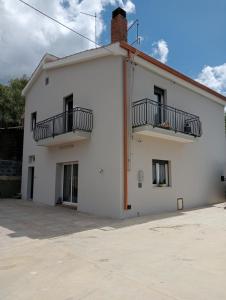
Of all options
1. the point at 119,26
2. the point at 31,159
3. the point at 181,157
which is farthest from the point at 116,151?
the point at 31,159

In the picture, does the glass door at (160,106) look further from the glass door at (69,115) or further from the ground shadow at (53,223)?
the ground shadow at (53,223)

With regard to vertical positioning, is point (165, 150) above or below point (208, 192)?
above

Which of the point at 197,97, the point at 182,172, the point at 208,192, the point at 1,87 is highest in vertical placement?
the point at 1,87

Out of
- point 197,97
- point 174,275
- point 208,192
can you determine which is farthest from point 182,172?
point 174,275

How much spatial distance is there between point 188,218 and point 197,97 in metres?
7.71

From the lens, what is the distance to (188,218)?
10086 millimetres

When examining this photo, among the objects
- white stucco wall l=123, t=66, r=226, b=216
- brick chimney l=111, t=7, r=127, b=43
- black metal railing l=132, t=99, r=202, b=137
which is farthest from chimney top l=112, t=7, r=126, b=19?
black metal railing l=132, t=99, r=202, b=137

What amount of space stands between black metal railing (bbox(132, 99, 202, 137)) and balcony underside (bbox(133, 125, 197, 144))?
0.15 metres

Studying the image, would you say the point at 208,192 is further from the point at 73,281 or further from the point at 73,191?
the point at 73,281

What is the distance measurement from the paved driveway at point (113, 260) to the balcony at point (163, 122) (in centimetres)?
364

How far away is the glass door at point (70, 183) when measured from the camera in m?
12.8

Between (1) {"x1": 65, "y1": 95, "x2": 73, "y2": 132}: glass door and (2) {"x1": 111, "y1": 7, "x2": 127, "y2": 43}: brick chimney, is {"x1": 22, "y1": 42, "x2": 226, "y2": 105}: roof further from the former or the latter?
(1) {"x1": 65, "y1": 95, "x2": 73, "y2": 132}: glass door

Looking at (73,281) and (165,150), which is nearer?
(73,281)

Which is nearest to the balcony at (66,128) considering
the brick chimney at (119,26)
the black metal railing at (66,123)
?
the black metal railing at (66,123)
